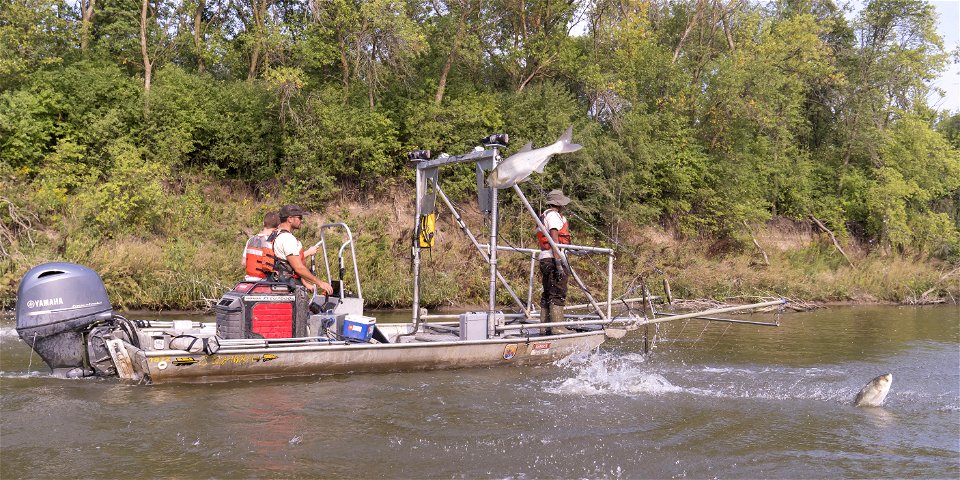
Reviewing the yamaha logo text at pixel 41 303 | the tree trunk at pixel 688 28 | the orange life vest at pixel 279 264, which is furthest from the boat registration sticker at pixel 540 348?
the tree trunk at pixel 688 28

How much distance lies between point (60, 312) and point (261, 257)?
7.14 ft

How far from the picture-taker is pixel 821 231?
29031 mm

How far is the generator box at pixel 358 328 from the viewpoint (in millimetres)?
10031

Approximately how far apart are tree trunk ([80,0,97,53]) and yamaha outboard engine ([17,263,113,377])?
15.3 metres

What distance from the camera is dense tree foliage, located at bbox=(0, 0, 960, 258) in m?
20.3

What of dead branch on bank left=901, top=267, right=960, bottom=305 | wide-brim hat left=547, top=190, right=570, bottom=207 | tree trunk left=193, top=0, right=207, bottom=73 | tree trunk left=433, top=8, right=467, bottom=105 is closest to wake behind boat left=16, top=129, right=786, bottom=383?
wide-brim hat left=547, top=190, right=570, bottom=207

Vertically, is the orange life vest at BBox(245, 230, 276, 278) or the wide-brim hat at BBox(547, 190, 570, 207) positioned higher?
the wide-brim hat at BBox(547, 190, 570, 207)

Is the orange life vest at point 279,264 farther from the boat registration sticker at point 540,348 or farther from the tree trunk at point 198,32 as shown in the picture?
the tree trunk at point 198,32

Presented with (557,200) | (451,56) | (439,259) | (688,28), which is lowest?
(439,259)

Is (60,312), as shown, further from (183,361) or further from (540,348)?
(540,348)

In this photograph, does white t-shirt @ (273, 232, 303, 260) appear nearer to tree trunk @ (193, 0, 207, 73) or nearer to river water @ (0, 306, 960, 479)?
river water @ (0, 306, 960, 479)

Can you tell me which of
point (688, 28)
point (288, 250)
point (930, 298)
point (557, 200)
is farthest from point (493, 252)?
point (688, 28)

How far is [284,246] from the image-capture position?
9484 millimetres

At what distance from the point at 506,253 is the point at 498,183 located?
11.9 m
